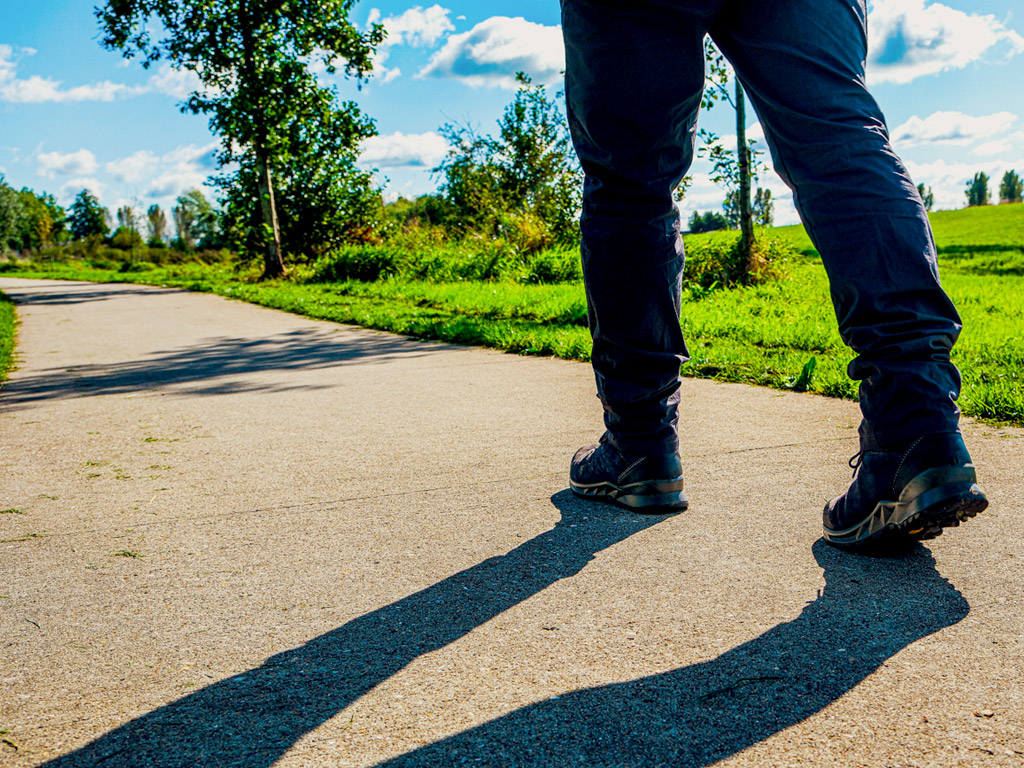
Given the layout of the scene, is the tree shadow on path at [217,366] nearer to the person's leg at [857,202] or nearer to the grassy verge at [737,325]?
the grassy verge at [737,325]

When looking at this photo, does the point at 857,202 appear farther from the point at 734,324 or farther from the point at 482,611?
the point at 734,324

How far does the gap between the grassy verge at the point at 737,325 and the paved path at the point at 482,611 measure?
36.6 inches

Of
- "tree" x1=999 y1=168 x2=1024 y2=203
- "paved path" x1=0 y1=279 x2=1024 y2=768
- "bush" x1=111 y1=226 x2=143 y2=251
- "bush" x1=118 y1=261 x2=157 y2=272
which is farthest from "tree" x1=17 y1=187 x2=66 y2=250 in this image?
"tree" x1=999 y1=168 x2=1024 y2=203

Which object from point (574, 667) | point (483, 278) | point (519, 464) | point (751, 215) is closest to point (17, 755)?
point (574, 667)

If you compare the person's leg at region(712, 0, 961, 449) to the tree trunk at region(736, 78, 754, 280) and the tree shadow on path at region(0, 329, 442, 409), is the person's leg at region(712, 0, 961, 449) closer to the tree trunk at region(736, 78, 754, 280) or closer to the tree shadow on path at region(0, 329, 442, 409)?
the tree shadow on path at region(0, 329, 442, 409)

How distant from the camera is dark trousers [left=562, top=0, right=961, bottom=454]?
1.69m

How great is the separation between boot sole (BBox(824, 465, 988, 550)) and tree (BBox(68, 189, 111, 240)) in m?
129

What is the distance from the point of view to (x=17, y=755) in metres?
1.17

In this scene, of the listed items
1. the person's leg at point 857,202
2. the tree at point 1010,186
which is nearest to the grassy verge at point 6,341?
the person's leg at point 857,202

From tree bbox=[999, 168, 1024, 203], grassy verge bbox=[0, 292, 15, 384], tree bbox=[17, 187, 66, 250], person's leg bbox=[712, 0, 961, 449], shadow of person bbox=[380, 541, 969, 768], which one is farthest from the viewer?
tree bbox=[999, 168, 1024, 203]

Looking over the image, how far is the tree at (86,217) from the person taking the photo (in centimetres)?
11588

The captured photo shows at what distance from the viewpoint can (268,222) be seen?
65.6 ft

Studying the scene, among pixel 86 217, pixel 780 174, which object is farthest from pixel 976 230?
pixel 86 217

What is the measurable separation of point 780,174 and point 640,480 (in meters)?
0.82
